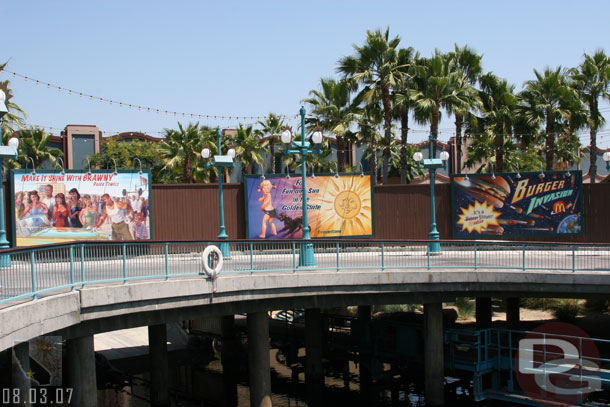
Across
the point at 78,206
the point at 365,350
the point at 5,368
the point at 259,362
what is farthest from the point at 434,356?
the point at 5,368

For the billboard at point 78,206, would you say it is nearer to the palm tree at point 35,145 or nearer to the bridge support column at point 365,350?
the bridge support column at point 365,350

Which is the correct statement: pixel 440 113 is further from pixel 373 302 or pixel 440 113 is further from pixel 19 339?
pixel 19 339

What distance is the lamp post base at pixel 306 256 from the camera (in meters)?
19.0

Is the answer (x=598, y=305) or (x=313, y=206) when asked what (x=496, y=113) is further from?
(x=313, y=206)

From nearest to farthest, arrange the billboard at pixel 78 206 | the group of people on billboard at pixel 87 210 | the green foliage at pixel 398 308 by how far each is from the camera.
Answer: the billboard at pixel 78 206 → the group of people on billboard at pixel 87 210 → the green foliage at pixel 398 308

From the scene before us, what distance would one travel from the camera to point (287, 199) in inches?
1125

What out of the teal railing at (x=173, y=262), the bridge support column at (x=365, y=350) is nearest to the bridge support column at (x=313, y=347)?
the bridge support column at (x=365, y=350)

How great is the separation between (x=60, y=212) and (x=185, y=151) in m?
14.5

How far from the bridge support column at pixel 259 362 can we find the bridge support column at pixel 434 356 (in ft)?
16.3

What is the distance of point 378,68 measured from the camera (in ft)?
108

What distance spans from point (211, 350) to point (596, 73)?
2309 centimetres
